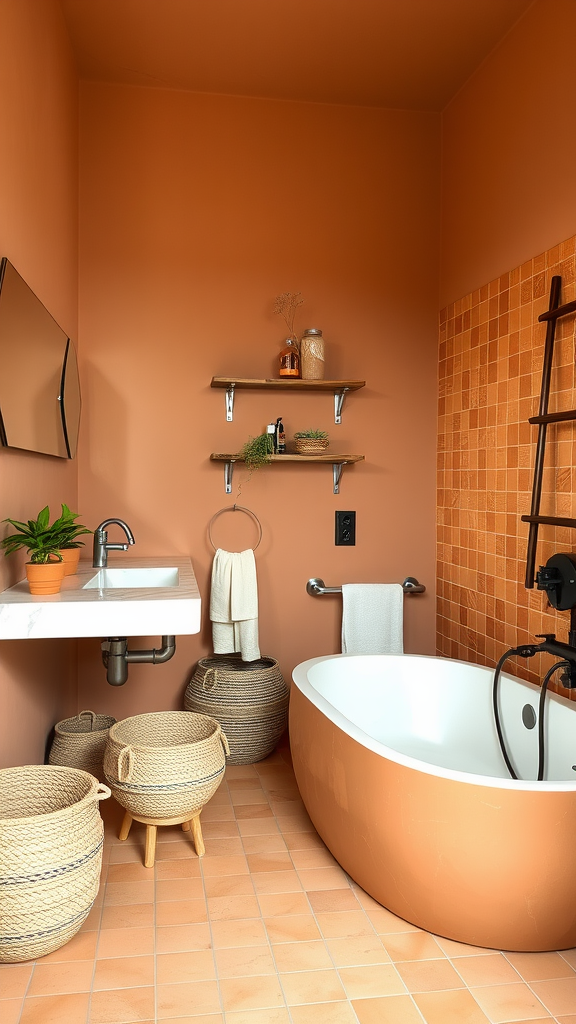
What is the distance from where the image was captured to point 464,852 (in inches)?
69.4

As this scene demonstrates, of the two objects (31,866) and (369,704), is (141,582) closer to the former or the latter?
(369,704)

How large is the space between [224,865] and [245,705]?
78cm

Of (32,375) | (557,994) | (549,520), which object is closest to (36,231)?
(32,375)

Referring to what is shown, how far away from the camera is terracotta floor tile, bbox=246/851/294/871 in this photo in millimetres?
2309

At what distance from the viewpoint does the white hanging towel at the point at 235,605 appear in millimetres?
3178

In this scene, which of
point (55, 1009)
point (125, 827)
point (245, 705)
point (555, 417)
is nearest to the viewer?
point (55, 1009)

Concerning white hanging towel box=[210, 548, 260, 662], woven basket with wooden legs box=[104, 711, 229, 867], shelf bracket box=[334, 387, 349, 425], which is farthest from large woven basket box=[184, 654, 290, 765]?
shelf bracket box=[334, 387, 349, 425]

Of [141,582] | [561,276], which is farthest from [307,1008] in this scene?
[561,276]

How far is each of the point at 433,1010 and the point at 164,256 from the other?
2785 millimetres

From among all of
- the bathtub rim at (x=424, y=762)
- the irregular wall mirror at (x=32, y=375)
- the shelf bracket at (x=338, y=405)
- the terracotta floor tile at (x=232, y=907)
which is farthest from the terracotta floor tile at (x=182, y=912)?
the shelf bracket at (x=338, y=405)

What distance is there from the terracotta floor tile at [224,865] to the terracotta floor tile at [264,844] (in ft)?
0.19

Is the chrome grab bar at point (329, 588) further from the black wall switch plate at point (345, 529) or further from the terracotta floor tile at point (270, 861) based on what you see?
the terracotta floor tile at point (270, 861)

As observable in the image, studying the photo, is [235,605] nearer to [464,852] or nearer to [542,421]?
[542,421]

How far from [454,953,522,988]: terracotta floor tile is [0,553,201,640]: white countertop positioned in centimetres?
102
